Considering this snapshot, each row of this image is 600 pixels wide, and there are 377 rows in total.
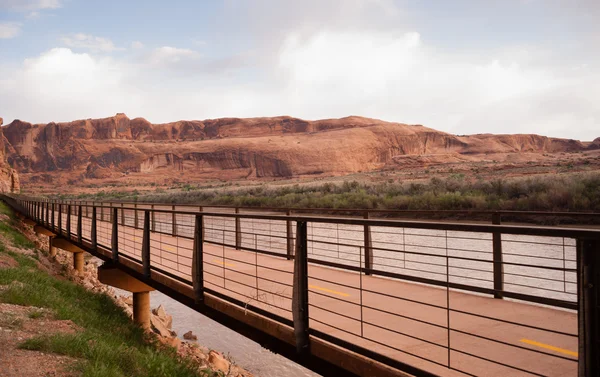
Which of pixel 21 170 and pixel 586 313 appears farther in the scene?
pixel 21 170

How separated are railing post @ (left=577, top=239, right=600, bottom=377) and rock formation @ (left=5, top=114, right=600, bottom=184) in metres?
92.5

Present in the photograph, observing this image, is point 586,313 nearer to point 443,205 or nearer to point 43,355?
point 43,355

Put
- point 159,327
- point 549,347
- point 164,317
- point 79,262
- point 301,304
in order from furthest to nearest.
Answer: point 79,262
point 164,317
point 159,327
point 301,304
point 549,347

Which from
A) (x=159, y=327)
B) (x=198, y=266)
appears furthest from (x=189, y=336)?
(x=198, y=266)

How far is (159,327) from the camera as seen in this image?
12148 mm

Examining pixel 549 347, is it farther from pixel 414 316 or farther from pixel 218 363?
pixel 218 363

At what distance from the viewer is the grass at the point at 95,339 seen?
5.67 m

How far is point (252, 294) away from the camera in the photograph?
709 cm

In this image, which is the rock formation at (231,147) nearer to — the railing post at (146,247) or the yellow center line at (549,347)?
the railing post at (146,247)

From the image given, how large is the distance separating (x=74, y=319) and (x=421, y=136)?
122353 millimetres

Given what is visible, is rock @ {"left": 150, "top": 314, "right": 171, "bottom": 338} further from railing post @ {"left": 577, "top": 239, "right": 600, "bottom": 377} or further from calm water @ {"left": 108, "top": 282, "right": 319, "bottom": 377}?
railing post @ {"left": 577, "top": 239, "right": 600, "bottom": 377}

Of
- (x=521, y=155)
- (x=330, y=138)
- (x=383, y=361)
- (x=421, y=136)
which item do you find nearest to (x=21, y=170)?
(x=330, y=138)

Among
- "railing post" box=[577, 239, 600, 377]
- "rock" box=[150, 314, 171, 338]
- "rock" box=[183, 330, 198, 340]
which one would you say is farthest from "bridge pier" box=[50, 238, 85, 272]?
"railing post" box=[577, 239, 600, 377]

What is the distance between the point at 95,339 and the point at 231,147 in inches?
4235
